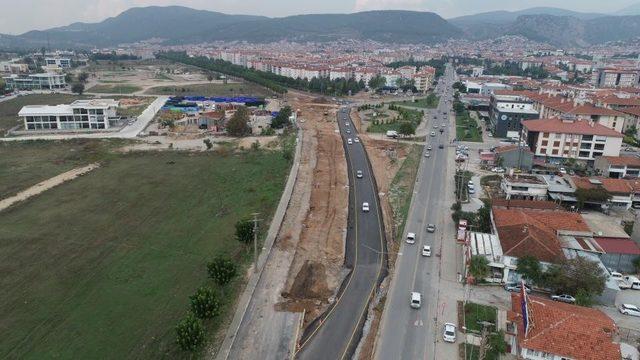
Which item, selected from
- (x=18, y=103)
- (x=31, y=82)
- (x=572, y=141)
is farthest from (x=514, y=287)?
(x=31, y=82)

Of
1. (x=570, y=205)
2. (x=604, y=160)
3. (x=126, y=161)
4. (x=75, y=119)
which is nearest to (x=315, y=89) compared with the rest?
(x=75, y=119)

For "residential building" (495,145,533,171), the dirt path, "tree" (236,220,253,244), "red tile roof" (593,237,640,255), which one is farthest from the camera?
"residential building" (495,145,533,171)

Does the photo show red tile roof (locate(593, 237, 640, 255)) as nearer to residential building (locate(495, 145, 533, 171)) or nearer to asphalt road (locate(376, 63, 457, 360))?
asphalt road (locate(376, 63, 457, 360))

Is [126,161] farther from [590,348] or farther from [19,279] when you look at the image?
[590,348]

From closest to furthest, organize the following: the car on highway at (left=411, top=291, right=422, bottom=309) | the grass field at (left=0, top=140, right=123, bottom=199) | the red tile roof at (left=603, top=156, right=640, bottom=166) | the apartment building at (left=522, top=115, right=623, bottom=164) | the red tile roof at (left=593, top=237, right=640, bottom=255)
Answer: the car on highway at (left=411, top=291, right=422, bottom=309)
the red tile roof at (left=593, top=237, right=640, bottom=255)
the grass field at (left=0, top=140, right=123, bottom=199)
the red tile roof at (left=603, top=156, right=640, bottom=166)
the apartment building at (left=522, top=115, right=623, bottom=164)

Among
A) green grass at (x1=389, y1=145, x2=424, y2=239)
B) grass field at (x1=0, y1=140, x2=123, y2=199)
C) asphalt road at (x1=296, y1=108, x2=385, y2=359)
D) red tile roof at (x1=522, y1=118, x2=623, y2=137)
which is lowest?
grass field at (x1=0, y1=140, x2=123, y2=199)

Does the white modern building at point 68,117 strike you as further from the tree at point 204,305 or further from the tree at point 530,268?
the tree at point 530,268

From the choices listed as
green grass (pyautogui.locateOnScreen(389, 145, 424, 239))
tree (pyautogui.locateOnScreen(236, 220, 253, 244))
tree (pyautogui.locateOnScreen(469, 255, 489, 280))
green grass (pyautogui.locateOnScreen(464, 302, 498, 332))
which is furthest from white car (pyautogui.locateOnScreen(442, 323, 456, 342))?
tree (pyautogui.locateOnScreen(236, 220, 253, 244))
